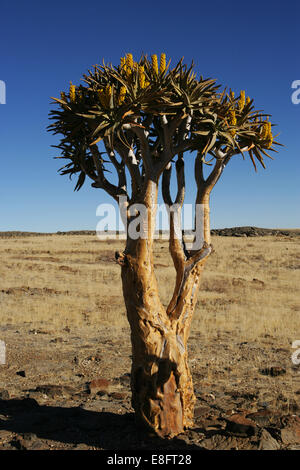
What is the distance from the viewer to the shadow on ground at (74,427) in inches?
239

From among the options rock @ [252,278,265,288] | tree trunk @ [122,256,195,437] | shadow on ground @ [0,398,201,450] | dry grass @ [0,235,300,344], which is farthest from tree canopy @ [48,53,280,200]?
rock @ [252,278,265,288]

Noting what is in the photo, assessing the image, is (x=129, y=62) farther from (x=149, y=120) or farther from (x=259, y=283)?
(x=259, y=283)

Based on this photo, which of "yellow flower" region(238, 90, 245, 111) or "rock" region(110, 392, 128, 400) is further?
"rock" region(110, 392, 128, 400)

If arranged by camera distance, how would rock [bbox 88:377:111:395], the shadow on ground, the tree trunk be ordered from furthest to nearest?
1. rock [bbox 88:377:111:395]
2. the tree trunk
3. the shadow on ground

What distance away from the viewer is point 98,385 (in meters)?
8.74

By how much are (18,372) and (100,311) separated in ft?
22.0

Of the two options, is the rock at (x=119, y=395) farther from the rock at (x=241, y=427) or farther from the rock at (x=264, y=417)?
the rock at (x=241, y=427)

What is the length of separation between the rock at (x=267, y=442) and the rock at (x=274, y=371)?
385 centimetres

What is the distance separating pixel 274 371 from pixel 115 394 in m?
3.88

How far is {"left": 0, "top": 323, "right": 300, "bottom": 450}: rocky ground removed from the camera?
6.10 meters

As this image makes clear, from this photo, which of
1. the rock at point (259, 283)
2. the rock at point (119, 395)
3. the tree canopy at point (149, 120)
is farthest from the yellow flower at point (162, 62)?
the rock at point (259, 283)

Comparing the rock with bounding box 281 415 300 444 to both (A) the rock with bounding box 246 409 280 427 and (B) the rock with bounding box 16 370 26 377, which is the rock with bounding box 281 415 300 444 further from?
(B) the rock with bounding box 16 370 26 377

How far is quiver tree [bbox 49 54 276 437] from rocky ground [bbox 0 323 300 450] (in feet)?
2.52

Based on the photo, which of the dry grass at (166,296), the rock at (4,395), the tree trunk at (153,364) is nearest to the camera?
the tree trunk at (153,364)
